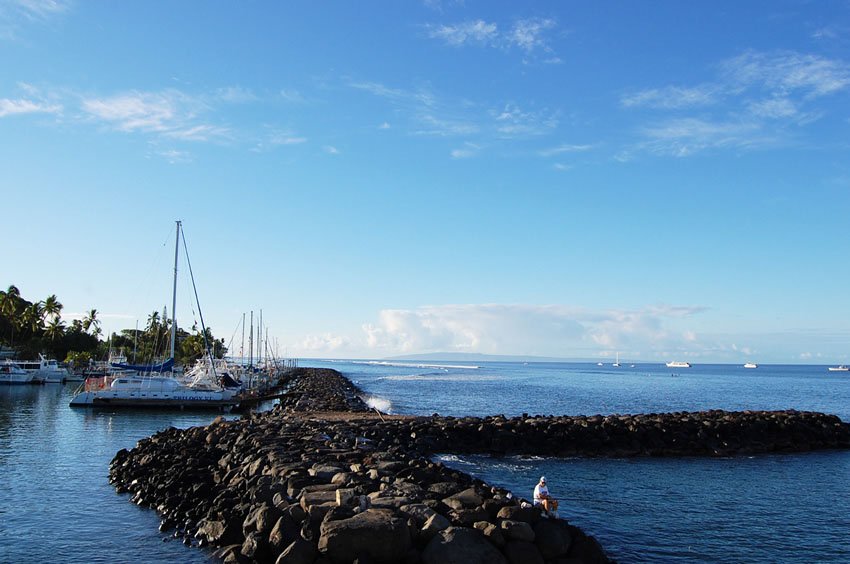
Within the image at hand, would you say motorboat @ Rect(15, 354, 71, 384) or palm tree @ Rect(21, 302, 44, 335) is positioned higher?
palm tree @ Rect(21, 302, 44, 335)

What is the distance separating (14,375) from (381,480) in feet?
262

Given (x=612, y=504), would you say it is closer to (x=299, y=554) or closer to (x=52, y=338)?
(x=299, y=554)

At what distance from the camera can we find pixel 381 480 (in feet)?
55.7

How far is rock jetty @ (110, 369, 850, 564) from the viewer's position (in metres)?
12.4

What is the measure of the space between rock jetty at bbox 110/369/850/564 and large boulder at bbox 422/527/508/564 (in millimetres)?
21

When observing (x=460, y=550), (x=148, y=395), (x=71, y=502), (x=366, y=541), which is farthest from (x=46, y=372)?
(x=460, y=550)

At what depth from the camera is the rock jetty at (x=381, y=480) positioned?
12.4 metres

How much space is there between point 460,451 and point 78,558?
18072 mm

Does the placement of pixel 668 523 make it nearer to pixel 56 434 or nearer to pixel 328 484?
pixel 328 484

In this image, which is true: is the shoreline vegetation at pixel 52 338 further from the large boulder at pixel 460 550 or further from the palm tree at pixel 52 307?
the large boulder at pixel 460 550

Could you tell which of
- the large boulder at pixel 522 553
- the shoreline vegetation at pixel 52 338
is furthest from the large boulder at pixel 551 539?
the shoreline vegetation at pixel 52 338

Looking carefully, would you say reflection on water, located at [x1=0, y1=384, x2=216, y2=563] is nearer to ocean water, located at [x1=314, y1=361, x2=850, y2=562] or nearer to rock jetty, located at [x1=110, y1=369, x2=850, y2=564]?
rock jetty, located at [x1=110, y1=369, x2=850, y2=564]

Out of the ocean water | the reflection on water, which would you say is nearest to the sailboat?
the reflection on water

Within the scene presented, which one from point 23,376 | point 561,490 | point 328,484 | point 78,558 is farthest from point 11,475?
point 23,376
